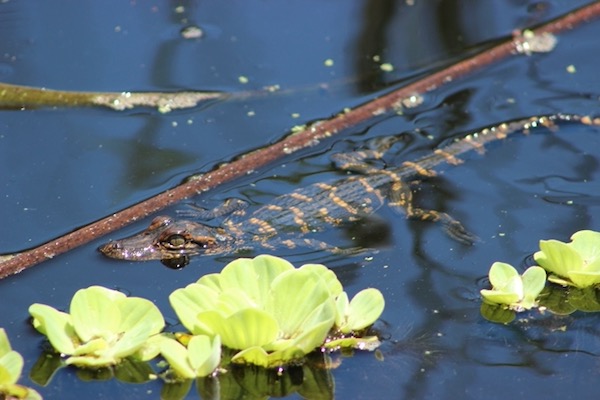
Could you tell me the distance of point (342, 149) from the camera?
606 cm

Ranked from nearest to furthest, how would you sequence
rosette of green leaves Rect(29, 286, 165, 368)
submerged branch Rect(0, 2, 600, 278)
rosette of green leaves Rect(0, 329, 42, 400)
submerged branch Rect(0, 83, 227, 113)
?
rosette of green leaves Rect(0, 329, 42, 400) < rosette of green leaves Rect(29, 286, 165, 368) < submerged branch Rect(0, 2, 600, 278) < submerged branch Rect(0, 83, 227, 113)

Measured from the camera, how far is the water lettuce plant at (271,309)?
4125 millimetres

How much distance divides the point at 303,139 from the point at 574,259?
1.92 metres

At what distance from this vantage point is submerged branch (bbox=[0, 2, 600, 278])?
4.96 meters

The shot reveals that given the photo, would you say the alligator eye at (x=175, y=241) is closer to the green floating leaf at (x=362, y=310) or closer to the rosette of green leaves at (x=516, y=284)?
the green floating leaf at (x=362, y=310)

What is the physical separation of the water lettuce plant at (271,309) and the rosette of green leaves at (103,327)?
15 centimetres

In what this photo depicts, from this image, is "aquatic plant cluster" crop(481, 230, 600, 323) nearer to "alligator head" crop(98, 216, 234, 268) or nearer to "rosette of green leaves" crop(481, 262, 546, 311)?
"rosette of green leaves" crop(481, 262, 546, 311)

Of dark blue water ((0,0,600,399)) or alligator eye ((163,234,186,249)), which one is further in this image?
alligator eye ((163,234,186,249))

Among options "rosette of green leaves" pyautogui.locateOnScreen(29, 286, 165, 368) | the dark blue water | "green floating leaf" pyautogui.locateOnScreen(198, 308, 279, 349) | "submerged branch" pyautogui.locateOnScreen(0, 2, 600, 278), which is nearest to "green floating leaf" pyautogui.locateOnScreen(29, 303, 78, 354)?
"rosette of green leaves" pyautogui.locateOnScreen(29, 286, 165, 368)

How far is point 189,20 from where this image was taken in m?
7.11

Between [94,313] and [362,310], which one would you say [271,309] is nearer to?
→ [362,310]

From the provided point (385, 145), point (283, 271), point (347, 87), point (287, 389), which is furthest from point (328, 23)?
point (287, 389)

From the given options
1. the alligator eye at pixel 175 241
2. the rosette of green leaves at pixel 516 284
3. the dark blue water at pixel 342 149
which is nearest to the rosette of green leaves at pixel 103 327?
the dark blue water at pixel 342 149

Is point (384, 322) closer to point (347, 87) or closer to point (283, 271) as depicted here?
point (283, 271)
